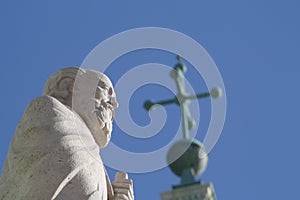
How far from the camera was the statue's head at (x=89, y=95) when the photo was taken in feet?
31.9

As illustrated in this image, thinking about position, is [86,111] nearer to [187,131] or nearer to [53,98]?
[53,98]

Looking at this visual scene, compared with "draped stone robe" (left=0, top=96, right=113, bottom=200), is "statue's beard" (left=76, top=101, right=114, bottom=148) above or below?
above

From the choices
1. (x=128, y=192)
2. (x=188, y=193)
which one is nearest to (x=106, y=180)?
(x=128, y=192)

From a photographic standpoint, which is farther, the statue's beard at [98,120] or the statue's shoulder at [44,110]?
the statue's beard at [98,120]

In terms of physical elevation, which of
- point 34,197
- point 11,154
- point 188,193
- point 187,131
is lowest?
point 34,197

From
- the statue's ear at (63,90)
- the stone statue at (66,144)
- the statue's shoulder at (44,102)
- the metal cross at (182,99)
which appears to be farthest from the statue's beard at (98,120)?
the metal cross at (182,99)

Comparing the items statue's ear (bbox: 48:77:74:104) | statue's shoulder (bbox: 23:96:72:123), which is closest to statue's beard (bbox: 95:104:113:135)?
statue's ear (bbox: 48:77:74:104)

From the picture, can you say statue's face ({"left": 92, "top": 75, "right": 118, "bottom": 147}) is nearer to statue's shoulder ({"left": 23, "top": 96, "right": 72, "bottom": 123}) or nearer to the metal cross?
statue's shoulder ({"left": 23, "top": 96, "right": 72, "bottom": 123})

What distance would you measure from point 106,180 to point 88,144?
30cm

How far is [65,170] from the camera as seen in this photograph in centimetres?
878

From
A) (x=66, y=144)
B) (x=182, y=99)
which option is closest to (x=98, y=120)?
(x=66, y=144)

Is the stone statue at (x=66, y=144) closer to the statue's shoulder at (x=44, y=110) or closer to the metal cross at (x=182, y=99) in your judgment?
the statue's shoulder at (x=44, y=110)

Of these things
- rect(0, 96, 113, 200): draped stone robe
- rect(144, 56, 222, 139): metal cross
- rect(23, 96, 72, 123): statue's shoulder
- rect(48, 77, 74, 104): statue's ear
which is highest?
rect(144, 56, 222, 139): metal cross

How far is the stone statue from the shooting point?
8734 millimetres
